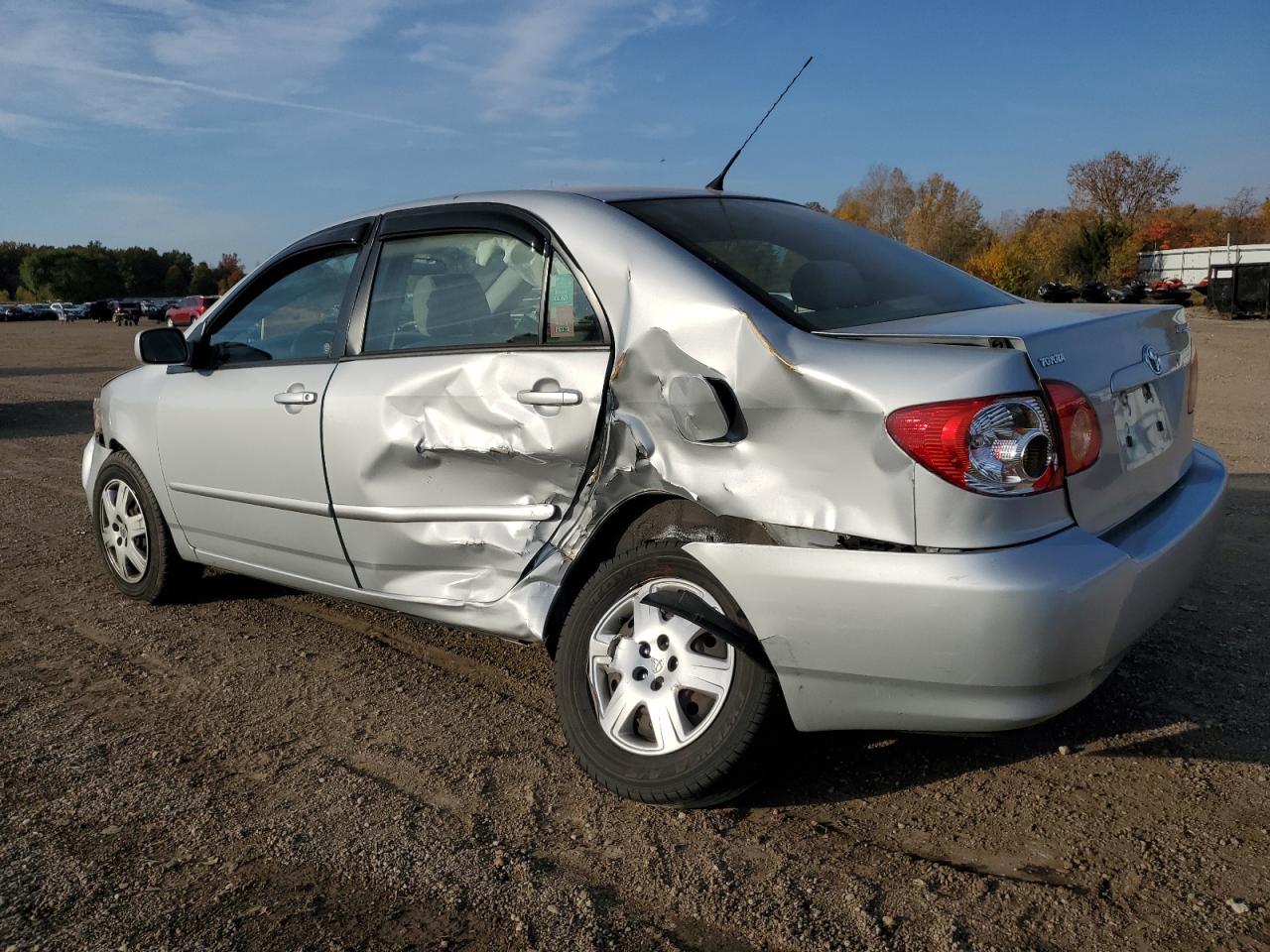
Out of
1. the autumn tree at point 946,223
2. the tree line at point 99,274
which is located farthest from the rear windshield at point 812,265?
the tree line at point 99,274

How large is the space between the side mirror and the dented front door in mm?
1079

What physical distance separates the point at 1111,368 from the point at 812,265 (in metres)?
0.95

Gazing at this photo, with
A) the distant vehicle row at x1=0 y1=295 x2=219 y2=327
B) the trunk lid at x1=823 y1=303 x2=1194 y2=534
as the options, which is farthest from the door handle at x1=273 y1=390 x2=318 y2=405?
the distant vehicle row at x1=0 y1=295 x2=219 y2=327

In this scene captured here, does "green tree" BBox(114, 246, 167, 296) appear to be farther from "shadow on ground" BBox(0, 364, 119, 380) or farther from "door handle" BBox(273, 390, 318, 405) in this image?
"door handle" BBox(273, 390, 318, 405)

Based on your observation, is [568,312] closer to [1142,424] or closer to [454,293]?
[454,293]

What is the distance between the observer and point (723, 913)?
238 cm

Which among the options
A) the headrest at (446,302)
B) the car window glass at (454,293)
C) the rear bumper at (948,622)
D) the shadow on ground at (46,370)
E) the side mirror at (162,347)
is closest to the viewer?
the rear bumper at (948,622)

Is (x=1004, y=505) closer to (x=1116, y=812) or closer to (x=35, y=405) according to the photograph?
(x=1116, y=812)

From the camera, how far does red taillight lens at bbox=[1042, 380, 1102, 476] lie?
245 centimetres

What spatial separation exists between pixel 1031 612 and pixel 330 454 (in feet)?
7.73

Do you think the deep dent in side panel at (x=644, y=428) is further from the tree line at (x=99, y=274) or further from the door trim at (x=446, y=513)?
the tree line at (x=99, y=274)

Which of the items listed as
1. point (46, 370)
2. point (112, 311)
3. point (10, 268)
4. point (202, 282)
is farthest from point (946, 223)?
point (10, 268)

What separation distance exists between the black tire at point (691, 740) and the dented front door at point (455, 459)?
1.04ft

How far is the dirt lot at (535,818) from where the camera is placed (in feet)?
7.75
